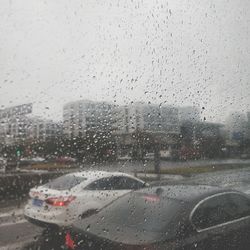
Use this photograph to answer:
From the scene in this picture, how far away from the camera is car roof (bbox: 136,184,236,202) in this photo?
10.4ft

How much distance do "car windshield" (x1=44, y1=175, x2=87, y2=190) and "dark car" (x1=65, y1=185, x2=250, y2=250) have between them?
352 mm

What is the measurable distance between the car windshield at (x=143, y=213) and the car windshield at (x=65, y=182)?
355mm

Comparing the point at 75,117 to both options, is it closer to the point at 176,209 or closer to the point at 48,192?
the point at 48,192

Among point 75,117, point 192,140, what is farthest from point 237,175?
point 75,117

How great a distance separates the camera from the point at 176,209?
119 inches

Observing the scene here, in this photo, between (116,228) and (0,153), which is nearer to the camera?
(0,153)

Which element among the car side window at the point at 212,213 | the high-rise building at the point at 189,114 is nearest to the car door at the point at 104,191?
the car side window at the point at 212,213

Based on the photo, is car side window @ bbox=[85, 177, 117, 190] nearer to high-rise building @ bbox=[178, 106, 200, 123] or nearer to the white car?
the white car

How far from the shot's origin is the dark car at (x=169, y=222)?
2.76 metres

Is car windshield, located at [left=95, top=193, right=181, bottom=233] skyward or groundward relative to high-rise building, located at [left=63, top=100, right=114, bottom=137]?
groundward

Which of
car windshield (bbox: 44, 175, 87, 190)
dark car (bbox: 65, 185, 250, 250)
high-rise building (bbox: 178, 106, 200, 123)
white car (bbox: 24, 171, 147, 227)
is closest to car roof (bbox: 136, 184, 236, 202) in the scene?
dark car (bbox: 65, 185, 250, 250)

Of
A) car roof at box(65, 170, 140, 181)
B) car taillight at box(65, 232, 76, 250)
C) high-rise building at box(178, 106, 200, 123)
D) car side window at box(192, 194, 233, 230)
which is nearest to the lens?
car taillight at box(65, 232, 76, 250)

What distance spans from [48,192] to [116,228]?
69 cm

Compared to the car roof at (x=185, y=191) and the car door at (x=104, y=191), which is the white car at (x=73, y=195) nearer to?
the car door at (x=104, y=191)
